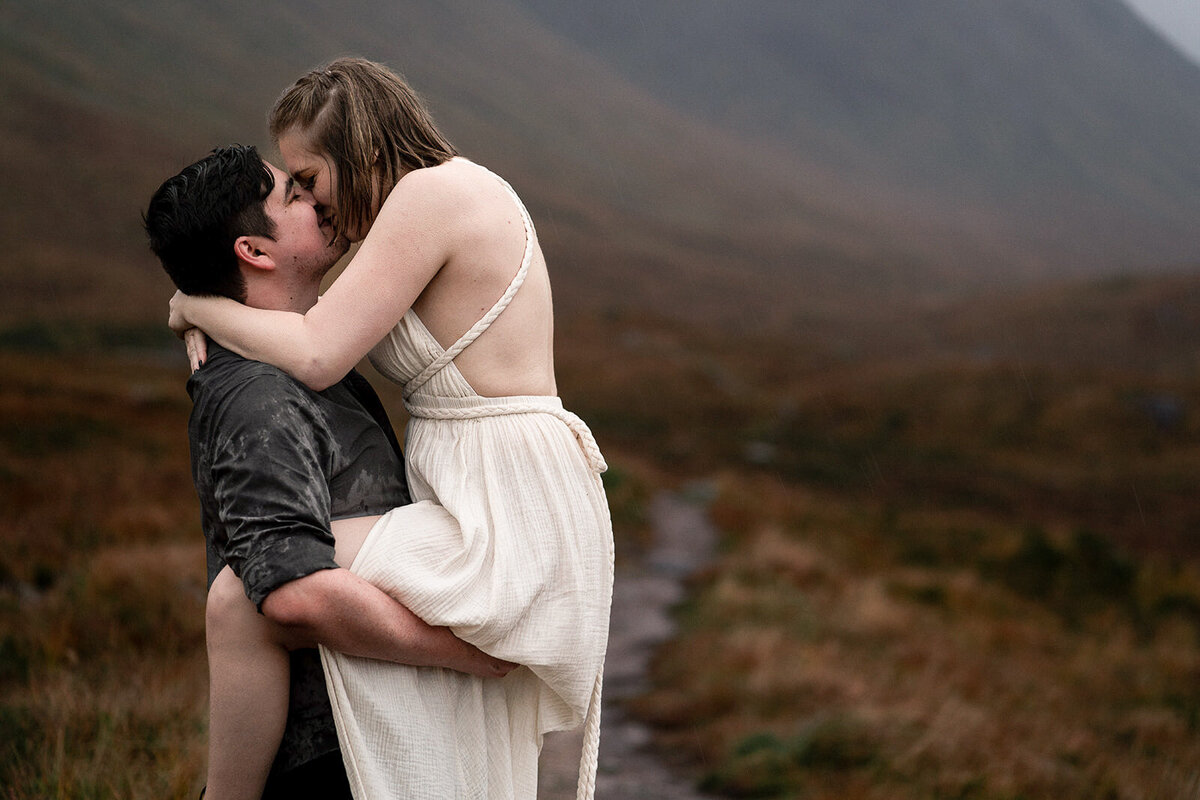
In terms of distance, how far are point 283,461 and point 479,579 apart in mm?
458

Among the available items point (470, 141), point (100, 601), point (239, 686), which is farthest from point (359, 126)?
point (470, 141)

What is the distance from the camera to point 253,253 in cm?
199

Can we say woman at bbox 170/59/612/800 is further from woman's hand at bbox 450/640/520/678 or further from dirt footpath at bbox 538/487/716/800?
dirt footpath at bbox 538/487/716/800

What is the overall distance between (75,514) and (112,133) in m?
78.9

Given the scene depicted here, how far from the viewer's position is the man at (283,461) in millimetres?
1720

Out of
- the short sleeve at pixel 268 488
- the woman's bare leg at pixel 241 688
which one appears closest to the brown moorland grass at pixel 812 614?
the woman's bare leg at pixel 241 688

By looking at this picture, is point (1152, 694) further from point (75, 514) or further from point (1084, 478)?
point (1084, 478)

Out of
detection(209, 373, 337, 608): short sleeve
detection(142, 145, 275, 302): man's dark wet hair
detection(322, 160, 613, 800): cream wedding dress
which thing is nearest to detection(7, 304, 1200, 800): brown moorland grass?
detection(322, 160, 613, 800): cream wedding dress

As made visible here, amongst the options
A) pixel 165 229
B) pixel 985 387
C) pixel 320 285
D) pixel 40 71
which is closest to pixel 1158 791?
pixel 320 285

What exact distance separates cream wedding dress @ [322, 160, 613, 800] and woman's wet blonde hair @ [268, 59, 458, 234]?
0.24 m

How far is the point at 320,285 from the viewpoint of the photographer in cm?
221

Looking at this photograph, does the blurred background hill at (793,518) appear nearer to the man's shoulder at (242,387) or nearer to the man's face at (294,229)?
the man's face at (294,229)

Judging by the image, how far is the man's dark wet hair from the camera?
1.93 meters

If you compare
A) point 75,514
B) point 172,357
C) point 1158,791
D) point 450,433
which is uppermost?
point 450,433
